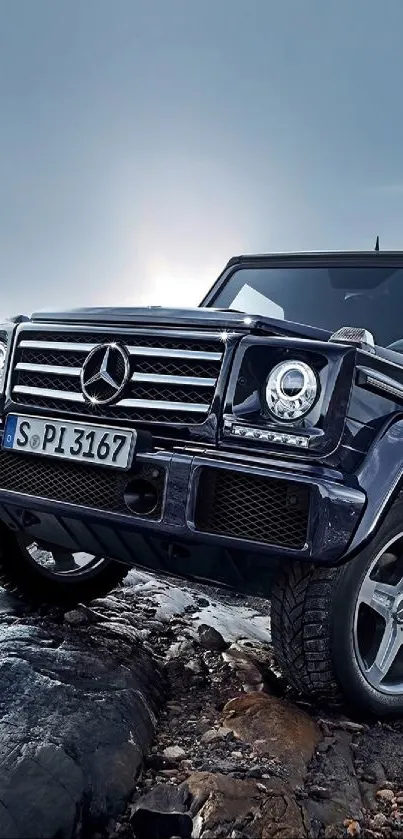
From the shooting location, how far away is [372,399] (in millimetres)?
2324

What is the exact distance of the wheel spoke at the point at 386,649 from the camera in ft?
8.44

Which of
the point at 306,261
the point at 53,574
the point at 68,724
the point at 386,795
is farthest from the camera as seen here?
the point at 306,261

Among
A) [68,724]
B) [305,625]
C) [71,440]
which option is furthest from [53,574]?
[305,625]

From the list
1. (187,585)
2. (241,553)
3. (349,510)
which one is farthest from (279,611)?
(187,585)

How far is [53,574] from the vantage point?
343cm

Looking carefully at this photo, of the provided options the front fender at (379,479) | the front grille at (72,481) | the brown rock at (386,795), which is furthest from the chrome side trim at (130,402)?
the brown rock at (386,795)

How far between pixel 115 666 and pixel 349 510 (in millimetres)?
1150

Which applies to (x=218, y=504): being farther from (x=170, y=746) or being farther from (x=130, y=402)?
(x=170, y=746)

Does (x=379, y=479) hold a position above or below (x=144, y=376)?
below

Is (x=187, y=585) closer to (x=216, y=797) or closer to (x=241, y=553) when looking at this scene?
(x=241, y=553)

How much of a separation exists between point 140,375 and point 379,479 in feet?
2.85

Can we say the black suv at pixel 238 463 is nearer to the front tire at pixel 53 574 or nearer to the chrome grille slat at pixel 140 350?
the chrome grille slat at pixel 140 350

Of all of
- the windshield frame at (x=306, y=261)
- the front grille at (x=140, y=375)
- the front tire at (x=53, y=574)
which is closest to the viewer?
the front grille at (x=140, y=375)

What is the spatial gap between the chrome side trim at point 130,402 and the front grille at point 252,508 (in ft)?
0.77
